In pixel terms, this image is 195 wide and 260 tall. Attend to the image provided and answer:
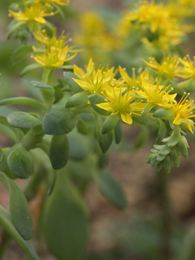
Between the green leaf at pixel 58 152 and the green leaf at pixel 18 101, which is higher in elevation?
the green leaf at pixel 18 101

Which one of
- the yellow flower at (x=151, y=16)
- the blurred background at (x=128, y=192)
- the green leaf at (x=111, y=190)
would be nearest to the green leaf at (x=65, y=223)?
the green leaf at (x=111, y=190)

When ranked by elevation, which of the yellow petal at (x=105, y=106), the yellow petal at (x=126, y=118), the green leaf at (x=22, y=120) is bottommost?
the green leaf at (x=22, y=120)

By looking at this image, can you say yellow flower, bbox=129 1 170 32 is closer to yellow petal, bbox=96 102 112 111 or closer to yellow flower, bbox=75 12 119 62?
yellow petal, bbox=96 102 112 111

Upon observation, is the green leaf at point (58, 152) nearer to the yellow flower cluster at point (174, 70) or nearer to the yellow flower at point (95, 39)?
the yellow flower cluster at point (174, 70)

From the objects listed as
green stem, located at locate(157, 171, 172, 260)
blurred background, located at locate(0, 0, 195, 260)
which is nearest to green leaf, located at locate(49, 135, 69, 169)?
blurred background, located at locate(0, 0, 195, 260)

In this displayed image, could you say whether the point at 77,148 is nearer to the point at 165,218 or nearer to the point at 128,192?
the point at 165,218

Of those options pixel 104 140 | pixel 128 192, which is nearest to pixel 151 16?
pixel 104 140
